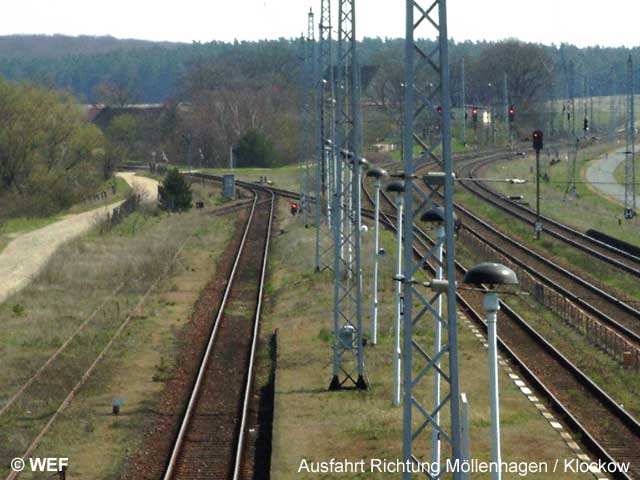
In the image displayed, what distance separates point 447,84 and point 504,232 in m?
36.5

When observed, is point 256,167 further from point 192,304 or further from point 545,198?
point 192,304

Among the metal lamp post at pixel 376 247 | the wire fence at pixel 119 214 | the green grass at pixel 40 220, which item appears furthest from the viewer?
the green grass at pixel 40 220

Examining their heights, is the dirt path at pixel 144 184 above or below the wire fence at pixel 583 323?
below

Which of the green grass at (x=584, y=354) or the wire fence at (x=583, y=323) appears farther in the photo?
the wire fence at (x=583, y=323)

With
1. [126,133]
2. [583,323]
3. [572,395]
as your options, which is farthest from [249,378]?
[126,133]

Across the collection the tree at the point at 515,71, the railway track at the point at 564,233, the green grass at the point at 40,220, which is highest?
the tree at the point at 515,71

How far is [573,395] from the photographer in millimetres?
19781

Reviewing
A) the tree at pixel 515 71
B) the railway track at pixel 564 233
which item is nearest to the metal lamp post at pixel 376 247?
the railway track at pixel 564 233

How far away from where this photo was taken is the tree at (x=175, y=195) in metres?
59.9

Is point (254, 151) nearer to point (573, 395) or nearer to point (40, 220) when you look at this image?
point (40, 220)

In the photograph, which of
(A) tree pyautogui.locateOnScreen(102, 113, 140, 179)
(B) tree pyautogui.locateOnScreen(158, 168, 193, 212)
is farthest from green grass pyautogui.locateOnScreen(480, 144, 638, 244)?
(A) tree pyautogui.locateOnScreen(102, 113, 140, 179)

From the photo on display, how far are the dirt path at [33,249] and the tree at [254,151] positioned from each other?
23.9m

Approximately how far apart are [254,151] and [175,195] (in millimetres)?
32690

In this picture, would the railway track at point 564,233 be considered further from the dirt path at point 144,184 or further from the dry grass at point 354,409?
the dirt path at point 144,184
